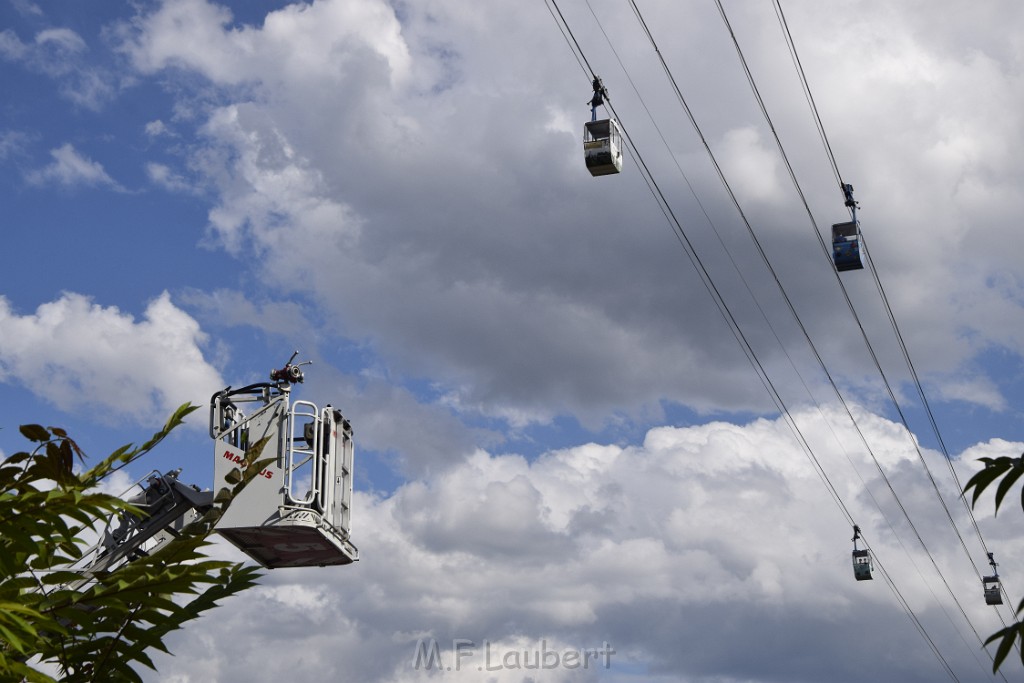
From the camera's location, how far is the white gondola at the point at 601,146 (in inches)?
Result: 1278

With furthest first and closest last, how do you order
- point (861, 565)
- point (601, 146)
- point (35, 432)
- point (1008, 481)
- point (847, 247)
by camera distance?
1. point (861, 565)
2. point (847, 247)
3. point (601, 146)
4. point (1008, 481)
5. point (35, 432)

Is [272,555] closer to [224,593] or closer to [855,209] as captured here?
[224,593]

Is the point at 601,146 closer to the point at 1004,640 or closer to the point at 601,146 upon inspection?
the point at 601,146

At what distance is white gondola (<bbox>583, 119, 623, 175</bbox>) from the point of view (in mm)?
32469

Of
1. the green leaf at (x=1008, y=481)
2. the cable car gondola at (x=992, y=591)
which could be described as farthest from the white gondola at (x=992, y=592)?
the green leaf at (x=1008, y=481)

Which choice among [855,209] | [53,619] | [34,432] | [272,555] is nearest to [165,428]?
[34,432]

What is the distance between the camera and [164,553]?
17.3ft

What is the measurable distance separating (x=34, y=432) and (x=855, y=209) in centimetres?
5073

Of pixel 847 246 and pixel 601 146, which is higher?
pixel 847 246

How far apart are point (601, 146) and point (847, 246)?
70.5 feet

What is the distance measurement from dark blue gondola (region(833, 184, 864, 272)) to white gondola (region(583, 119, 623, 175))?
2048 cm

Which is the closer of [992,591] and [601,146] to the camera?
[601,146]

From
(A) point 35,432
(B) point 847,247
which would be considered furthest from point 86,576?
(B) point 847,247

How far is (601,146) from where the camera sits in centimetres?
3250
